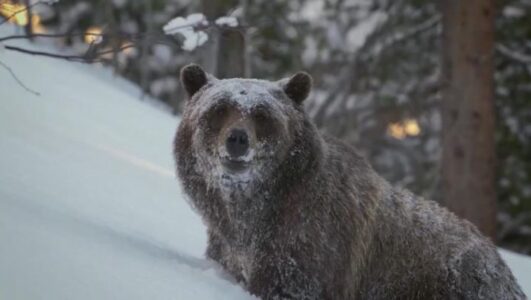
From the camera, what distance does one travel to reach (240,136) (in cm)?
352

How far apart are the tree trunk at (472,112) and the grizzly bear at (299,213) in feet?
15.8

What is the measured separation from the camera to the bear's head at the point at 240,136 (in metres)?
3.59

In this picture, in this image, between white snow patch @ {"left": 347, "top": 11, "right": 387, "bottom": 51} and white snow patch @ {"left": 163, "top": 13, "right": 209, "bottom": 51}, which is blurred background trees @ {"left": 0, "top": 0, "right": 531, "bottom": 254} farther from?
white snow patch @ {"left": 163, "top": 13, "right": 209, "bottom": 51}

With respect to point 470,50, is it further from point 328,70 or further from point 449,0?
point 328,70

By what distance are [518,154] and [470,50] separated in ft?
15.0

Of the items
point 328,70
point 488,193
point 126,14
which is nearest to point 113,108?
point 488,193

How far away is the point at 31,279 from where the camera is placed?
2.63 meters

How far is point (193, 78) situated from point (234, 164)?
0.71 metres

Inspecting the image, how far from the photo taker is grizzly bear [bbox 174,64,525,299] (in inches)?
144

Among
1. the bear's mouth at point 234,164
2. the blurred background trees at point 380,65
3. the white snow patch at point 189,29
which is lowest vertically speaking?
the blurred background trees at point 380,65

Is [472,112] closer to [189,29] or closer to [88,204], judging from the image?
[189,29]

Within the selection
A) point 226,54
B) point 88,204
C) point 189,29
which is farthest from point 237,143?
point 226,54

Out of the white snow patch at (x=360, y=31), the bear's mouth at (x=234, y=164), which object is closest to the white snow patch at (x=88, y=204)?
the bear's mouth at (x=234, y=164)

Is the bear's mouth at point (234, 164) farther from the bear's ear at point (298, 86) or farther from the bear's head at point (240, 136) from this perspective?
the bear's ear at point (298, 86)
